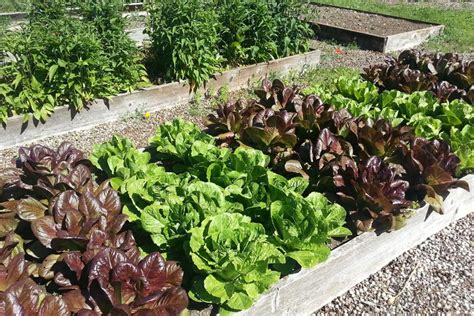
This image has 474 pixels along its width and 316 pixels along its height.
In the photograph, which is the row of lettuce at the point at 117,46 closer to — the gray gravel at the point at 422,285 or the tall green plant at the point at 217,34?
Answer: the tall green plant at the point at 217,34

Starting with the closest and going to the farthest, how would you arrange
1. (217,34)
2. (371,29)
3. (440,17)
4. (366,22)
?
(217,34), (371,29), (366,22), (440,17)

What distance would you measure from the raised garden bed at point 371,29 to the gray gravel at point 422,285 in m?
6.45

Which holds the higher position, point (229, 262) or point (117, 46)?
point (117, 46)

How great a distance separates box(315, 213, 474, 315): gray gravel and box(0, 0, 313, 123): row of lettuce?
12.5 ft

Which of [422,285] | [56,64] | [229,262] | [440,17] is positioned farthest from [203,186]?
[440,17]

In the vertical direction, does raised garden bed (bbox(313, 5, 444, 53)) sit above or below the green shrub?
below

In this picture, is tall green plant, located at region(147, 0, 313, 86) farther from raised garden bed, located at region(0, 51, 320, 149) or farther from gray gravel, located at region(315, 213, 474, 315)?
gray gravel, located at region(315, 213, 474, 315)

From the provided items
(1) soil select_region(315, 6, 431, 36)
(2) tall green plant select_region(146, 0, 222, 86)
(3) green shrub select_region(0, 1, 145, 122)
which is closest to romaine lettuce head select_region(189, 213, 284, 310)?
(3) green shrub select_region(0, 1, 145, 122)

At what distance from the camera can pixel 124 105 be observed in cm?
597

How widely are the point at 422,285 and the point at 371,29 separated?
346 inches

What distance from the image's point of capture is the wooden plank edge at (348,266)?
9.07 feet

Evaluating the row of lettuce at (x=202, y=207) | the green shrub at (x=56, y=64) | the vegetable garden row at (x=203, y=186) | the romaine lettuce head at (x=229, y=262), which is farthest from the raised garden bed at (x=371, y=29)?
the romaine lettuce head at (x=229, y=262)

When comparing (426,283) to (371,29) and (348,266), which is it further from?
(371,29)

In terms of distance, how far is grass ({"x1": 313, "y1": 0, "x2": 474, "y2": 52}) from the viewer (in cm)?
1022
